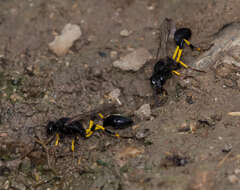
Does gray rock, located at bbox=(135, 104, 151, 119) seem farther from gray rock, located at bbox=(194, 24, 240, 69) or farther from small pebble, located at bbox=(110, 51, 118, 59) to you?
small pebble, located at bbox=(110, 51, 118, 59)

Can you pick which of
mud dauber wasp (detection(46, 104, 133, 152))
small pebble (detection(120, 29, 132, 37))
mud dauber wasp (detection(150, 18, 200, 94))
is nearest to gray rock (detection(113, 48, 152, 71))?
mud dauber wasp (detection(150, 18, 200, 94))

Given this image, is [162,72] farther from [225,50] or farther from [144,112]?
[225,50]

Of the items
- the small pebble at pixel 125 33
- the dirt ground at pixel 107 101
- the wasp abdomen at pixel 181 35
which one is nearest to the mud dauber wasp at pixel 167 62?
the wasp abdomen at pixel 181 35

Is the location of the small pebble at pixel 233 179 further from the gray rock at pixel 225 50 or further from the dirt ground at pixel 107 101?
the gray rock at pixel 225 50

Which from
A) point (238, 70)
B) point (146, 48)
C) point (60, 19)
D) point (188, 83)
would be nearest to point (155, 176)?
point (188, 83)

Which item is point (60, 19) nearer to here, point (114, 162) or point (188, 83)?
point (188, 83)

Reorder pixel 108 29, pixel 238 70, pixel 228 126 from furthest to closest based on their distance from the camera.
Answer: pixel 108 29
pixel 238 70
pixel 228 126

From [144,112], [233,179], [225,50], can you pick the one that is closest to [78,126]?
[144,112]
